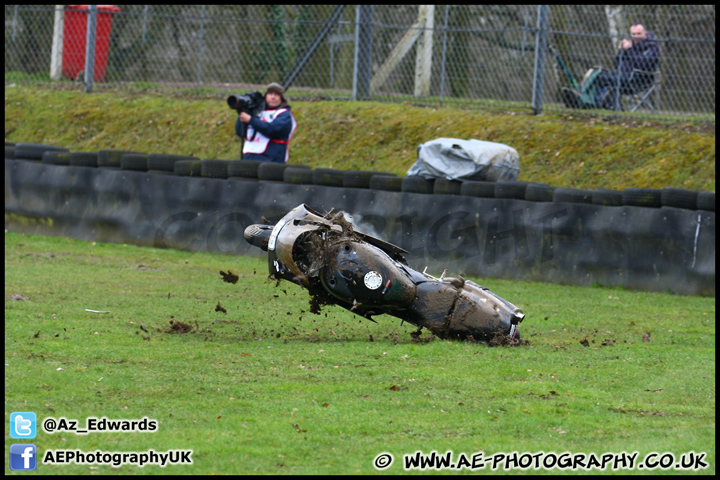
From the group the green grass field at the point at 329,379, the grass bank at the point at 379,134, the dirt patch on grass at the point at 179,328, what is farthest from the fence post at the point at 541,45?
the dirt patch on grass at the point at 179,328

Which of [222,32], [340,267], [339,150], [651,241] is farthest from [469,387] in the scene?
[222,32]

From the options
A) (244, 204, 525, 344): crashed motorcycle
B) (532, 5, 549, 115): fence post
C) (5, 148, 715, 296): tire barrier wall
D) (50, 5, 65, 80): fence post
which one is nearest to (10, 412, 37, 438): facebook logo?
(244, 204, 525, 344): crashed motorcycle

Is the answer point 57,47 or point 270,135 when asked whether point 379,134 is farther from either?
point 57,47

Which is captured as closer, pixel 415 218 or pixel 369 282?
pixel 369 282

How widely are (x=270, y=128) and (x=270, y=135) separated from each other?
13cm

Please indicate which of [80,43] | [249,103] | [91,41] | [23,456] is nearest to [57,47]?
[80,43]

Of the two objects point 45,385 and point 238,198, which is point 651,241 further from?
point 45,385

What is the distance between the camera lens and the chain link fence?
13641 mm

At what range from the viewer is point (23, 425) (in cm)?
412

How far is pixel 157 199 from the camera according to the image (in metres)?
11.8

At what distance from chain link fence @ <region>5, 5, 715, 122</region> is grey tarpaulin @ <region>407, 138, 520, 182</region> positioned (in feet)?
10.9

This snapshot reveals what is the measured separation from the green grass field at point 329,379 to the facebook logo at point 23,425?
43 mm

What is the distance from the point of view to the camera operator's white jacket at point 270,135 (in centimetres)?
1116

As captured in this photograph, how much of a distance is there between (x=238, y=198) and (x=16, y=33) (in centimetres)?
950
